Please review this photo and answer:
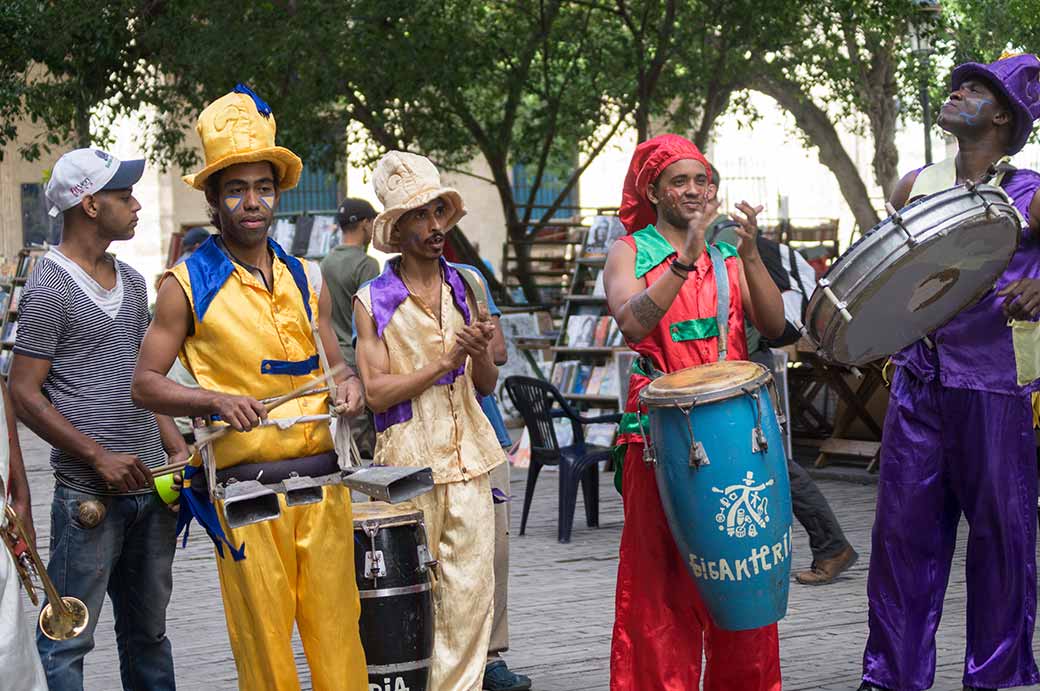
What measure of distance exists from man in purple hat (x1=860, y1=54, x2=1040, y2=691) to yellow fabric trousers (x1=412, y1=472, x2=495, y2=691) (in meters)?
1.43

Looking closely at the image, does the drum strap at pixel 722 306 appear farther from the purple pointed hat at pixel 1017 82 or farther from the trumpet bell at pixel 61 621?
the trumpet bell at pixel 61 621

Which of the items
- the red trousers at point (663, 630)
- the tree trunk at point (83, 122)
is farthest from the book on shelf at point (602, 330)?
the red trousers at point (663, 630)

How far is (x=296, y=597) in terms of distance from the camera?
15.2ft

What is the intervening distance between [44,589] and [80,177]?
1.45 metres

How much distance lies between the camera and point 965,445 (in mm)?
5594

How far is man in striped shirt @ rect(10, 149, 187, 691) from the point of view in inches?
198

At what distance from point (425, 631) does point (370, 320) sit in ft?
3.55

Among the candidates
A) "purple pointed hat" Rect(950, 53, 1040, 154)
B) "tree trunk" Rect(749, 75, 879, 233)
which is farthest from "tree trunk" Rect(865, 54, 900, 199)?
"purple pointed hat" Rect(950, 53, 1040, 154)

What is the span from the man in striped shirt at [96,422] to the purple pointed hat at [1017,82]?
9.61 feet

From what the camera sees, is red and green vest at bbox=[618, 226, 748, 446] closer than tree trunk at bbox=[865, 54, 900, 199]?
Yes

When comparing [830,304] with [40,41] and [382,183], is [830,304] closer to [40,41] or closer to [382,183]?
[382,183]

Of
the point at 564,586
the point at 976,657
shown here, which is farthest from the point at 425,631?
the point at 564,586

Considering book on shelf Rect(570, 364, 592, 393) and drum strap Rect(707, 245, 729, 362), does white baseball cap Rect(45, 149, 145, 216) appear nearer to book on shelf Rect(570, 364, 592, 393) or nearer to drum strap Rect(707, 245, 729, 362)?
drum strap Rect(707, 245, 729, 362)

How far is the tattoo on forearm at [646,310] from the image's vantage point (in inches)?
194
